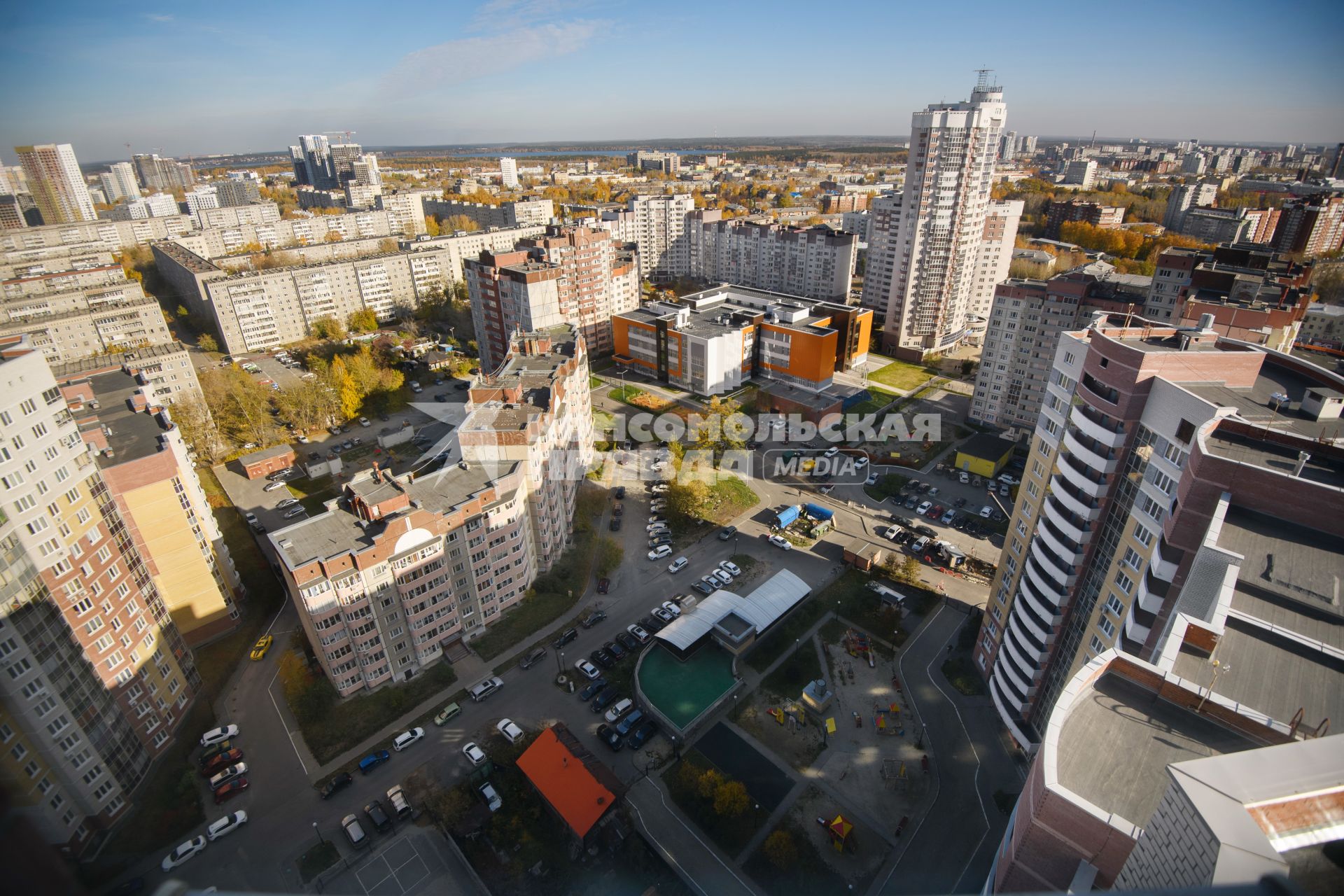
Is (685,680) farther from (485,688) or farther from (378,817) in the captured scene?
(378,817)

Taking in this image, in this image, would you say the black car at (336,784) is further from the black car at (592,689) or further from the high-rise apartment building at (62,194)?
the high-rise apartment building at (62,194)

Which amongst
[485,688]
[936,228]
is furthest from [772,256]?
[485,688]

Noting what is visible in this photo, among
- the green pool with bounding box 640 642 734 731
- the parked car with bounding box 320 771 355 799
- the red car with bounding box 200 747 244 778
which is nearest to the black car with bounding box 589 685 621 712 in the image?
the green pool with bounding box 640 642 734 731

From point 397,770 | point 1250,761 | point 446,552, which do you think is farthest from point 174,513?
point 1250,761

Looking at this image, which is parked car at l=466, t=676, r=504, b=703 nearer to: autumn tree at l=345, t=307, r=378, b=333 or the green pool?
the green pool

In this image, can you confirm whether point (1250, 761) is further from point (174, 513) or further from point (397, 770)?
point (174, 513)

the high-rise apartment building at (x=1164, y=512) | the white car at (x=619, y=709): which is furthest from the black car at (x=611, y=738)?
the high-rise apartment building at (x=1164, y=512)
